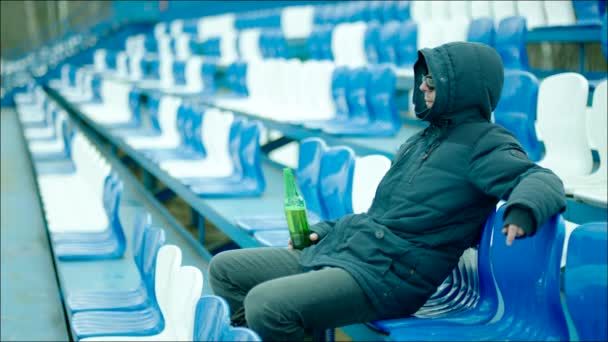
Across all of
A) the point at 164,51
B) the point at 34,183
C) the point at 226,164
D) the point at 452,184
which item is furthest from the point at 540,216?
the point at 164,51

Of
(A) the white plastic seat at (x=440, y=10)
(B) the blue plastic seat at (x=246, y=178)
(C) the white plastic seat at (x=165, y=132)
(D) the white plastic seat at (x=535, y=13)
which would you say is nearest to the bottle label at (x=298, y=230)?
(B) the blue plastic seat at (x=246, y=178)

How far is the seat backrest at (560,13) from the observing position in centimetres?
496

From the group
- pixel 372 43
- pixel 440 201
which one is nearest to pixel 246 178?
pixel 372 43

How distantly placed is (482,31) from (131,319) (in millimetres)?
2452

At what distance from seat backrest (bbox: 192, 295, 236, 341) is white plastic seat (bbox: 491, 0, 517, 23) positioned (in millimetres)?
3785

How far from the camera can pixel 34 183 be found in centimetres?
732

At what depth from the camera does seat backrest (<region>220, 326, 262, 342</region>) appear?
1552mm

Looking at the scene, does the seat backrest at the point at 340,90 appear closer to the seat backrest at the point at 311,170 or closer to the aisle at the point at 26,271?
the seat backrest at the point at 311,170

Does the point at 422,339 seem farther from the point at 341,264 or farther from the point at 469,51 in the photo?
the point at 469,51

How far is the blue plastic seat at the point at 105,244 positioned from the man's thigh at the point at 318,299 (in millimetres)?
1944

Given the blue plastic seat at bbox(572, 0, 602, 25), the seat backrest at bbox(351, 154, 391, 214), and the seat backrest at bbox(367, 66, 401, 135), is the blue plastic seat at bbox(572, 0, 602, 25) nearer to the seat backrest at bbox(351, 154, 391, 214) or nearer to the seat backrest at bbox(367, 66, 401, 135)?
the seat backrest at bbox(367, 66, 401, 135)

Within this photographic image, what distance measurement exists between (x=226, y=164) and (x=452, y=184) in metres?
3.07

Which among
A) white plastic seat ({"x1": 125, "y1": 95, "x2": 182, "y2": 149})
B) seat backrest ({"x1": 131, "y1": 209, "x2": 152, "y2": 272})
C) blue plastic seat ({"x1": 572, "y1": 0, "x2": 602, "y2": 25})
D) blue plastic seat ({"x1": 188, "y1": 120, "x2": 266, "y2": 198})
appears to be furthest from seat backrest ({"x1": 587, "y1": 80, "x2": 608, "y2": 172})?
white plastic seat ({"x1": 125, "y1": 95, "x2": 182, "y2": 149})

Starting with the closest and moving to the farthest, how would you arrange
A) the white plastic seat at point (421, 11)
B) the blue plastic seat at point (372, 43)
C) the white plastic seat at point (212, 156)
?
1. the white plastic seat at point (212, 156)
2. the blue plastic seat at point (372, 43)
3. the white plastic seat at point (421, 11)
